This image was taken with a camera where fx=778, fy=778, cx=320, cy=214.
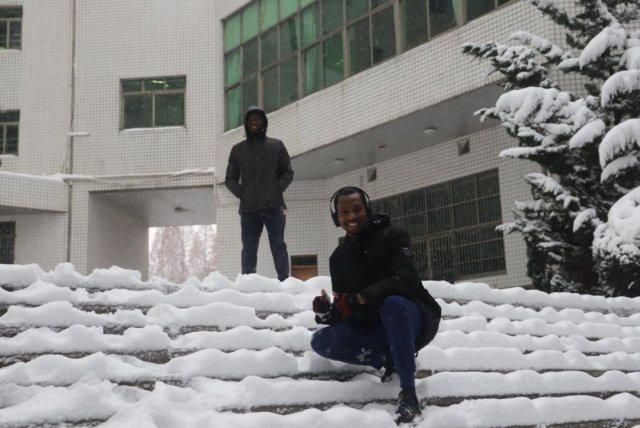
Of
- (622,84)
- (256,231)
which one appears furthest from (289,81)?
(256,231)

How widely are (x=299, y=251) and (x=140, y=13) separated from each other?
20.0 feet

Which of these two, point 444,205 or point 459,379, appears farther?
point 444,205

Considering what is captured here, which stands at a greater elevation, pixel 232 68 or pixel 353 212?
pixel 232 68

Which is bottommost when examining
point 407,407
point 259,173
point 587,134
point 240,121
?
point 407,407

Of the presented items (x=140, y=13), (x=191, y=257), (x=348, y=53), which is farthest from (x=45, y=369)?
(x=191, y=257)

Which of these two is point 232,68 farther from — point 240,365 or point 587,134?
point 240,365

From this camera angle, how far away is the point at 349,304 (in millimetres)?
3924

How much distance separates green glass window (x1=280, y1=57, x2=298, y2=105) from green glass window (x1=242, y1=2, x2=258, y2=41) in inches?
44.1

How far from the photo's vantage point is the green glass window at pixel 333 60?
12.4 m

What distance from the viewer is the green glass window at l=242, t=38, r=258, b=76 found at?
14.0 meters

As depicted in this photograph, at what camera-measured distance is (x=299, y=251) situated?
47.1 feet

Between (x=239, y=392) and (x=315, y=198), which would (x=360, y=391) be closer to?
(x=239, y=392)

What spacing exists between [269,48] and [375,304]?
10409 millimetres

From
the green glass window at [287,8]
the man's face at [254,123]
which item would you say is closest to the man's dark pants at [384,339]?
the man's face at [254,123]
